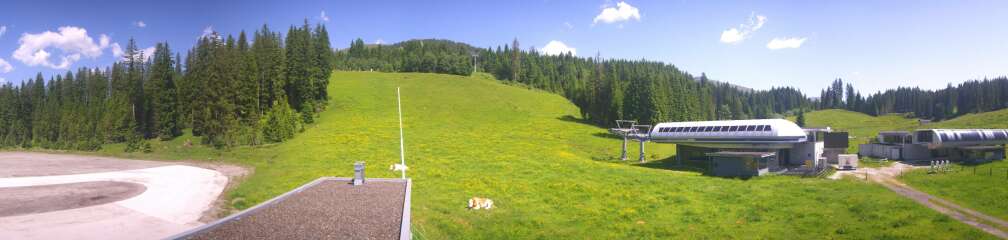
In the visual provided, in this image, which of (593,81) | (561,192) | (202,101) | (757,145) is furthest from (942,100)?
(202,101)

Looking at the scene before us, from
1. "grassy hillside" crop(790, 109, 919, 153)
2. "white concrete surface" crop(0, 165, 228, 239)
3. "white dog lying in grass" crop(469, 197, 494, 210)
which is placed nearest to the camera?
"white concrete surface" crop(0, 165, 228, 239)

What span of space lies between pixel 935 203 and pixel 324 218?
29806 mm

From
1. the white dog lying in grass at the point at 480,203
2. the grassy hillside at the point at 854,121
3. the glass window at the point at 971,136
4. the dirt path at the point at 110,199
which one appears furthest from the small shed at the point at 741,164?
the grassy hillside at the point at 854,121

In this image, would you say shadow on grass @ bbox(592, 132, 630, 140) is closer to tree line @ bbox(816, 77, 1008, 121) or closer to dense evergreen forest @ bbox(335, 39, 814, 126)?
dense evergreen forest @ bbox(335, 39, 814, 126)

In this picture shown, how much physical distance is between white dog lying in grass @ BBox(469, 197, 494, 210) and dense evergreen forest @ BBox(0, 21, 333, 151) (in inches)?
1515

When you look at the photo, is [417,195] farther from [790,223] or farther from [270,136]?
[270,136]

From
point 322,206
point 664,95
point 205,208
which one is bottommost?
point 205,208

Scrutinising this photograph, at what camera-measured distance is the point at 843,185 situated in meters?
30.3

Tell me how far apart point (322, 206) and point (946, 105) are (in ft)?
676

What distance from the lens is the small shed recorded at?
36.6 meters

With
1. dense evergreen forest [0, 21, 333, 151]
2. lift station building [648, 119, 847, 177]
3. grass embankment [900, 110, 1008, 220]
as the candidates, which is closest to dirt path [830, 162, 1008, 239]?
grass embankment [900, 110, 1008, 220]

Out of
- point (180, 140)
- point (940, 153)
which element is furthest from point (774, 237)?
point (180, 140)

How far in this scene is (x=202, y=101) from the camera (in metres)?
58.8

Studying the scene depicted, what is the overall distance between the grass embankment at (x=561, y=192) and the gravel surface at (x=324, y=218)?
6.91 ft
